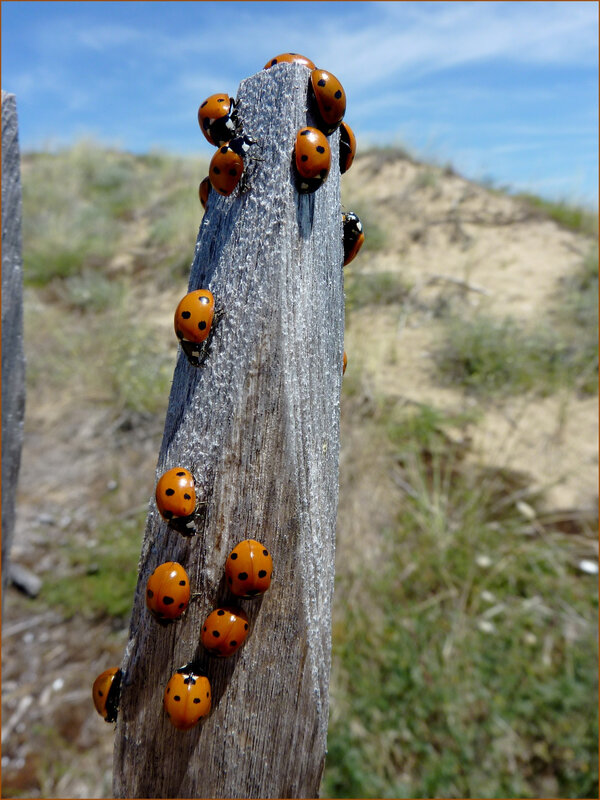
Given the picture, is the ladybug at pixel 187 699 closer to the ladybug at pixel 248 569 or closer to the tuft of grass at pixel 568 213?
the ladybug at pixel 248 569

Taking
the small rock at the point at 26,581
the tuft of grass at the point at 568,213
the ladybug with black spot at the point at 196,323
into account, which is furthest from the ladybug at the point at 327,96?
the tuft of grass at the point at 568,213

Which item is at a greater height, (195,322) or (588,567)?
(195,322)

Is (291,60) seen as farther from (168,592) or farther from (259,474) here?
(168,592)

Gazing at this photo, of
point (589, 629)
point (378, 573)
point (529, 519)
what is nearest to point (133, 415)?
point (378, 573)

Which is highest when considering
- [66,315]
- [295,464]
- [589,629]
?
[66,315]

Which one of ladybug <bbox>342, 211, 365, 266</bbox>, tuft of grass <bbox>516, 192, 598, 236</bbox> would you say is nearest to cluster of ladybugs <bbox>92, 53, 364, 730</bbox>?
ladybug <bbox>342, 211, 365, 266</bbox>

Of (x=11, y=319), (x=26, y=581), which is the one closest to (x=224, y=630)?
(x=11, y=319)

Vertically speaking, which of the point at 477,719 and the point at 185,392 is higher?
Answer: the point at 185,392

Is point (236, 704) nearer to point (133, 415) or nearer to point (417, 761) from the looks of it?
point (417, 761)
